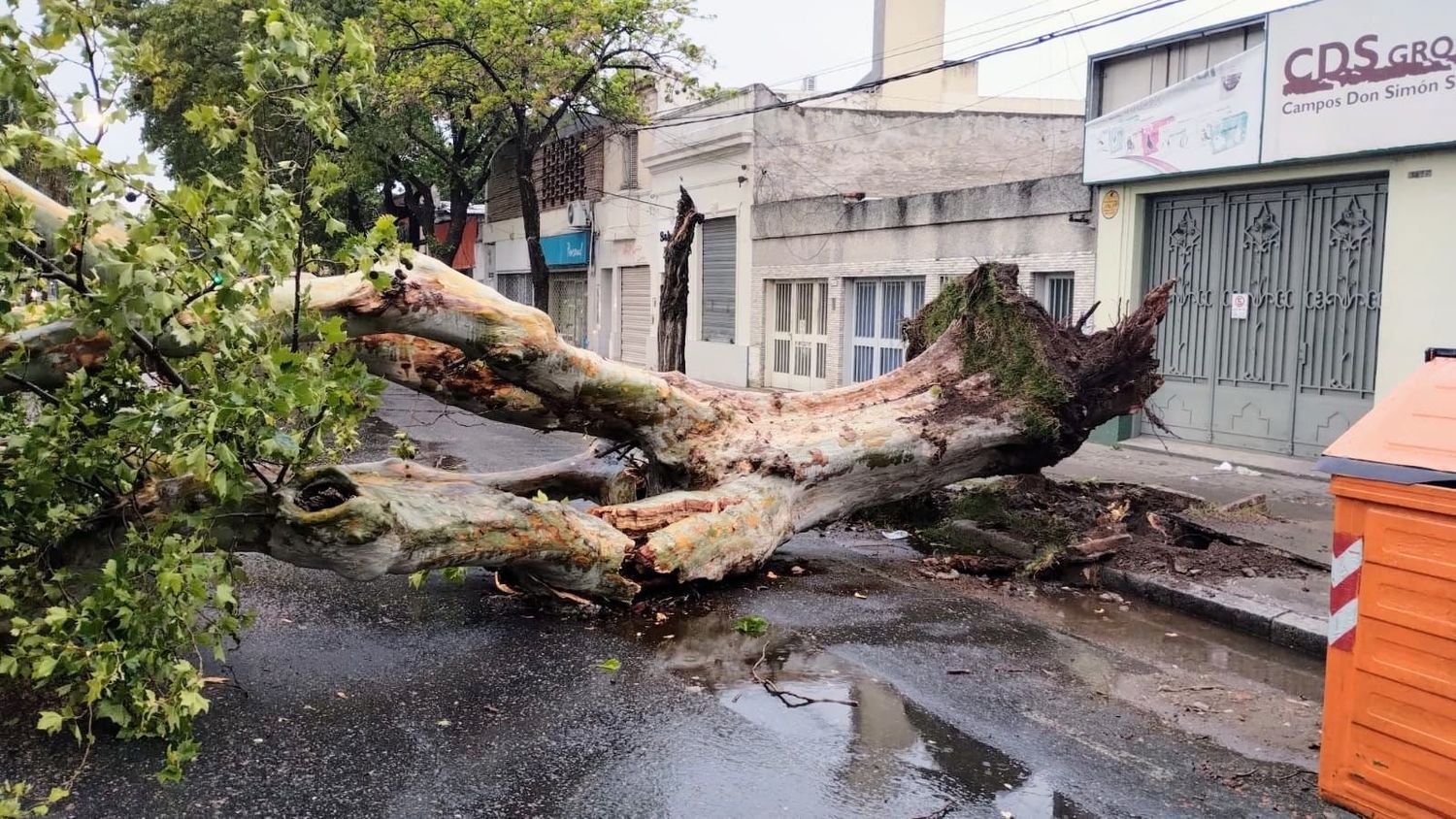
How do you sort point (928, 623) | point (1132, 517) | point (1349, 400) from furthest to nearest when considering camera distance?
point (1349, 400) → point (1132, 517) → point (928, 623)

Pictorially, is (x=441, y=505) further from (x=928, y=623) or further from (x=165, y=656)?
(x=928, y=623)

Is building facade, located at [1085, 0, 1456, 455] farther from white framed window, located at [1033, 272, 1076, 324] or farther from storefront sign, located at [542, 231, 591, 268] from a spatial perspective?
A: storefront sign, located at [542, 231, 591, 268]

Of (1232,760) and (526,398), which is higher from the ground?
(526,398)

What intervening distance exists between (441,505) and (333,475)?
64 cm

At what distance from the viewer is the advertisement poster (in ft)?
37.9

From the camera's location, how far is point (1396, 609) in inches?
140

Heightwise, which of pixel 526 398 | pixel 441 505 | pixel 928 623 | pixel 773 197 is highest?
pixel 773 197

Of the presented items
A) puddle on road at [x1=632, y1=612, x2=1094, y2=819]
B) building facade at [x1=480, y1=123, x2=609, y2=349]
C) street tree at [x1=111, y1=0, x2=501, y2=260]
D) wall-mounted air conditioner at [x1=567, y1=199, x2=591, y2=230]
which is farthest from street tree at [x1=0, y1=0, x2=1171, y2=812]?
wall-mounted air conditioner at [x1=567, y1=199, x2=591, y2=230]

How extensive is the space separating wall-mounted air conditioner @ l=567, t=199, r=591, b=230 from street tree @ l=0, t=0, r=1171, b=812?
71.4ft

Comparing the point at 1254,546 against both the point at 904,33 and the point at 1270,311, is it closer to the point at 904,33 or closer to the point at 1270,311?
the point at 1270,311

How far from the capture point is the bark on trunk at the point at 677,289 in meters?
14.5

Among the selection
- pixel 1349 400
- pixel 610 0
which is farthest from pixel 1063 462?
pixel 610 0

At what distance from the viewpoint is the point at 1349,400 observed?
36.2 feet

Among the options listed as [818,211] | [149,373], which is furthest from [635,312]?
[149,373]
